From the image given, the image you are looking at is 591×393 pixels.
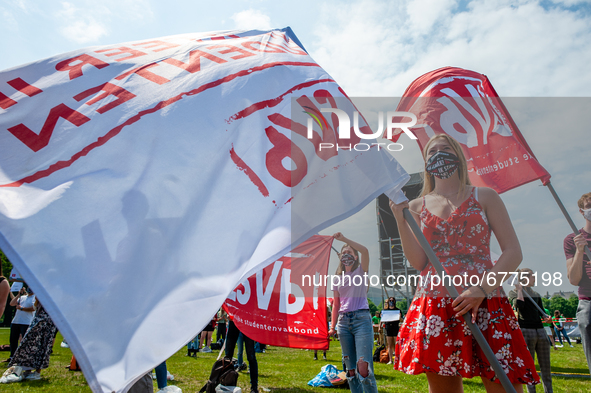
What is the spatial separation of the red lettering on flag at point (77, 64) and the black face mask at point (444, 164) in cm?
211

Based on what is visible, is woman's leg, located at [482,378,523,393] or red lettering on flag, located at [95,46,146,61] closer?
woman's leg, located at [482,378,523,393]

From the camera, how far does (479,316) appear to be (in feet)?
6.83

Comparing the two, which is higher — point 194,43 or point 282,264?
point 194,43

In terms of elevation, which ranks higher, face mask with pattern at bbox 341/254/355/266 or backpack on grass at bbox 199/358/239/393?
face mask with pattern at bbox 341/254/355/266

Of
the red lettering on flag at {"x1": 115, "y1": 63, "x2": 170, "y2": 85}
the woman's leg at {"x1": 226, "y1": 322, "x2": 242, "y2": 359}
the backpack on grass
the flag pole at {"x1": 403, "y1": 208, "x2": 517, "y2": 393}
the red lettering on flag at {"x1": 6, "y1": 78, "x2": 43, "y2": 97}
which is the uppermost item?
the red lettering on flag at {"x1": 115, "y1": 63, "x2": 170, "y2": 85}

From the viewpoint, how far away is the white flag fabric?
147cm

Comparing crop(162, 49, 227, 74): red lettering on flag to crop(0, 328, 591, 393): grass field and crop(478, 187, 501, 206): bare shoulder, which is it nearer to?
crop(478, 187, 501, 206): bare shoulder

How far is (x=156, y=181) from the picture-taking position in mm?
1839

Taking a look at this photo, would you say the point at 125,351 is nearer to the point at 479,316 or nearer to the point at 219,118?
the point at 219,118

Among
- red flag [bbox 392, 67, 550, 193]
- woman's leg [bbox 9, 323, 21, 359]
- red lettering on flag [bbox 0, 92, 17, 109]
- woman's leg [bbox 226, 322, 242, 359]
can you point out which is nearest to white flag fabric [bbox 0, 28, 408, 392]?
red lettering on flag [bbox 0, 92, 17, 109]

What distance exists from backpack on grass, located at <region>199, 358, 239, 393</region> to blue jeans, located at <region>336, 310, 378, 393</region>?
7.07 feet

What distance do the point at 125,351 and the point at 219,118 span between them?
1281 millimetres

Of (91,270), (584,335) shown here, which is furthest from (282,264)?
(91,270)

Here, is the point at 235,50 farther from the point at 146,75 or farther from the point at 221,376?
the point at 221,376
